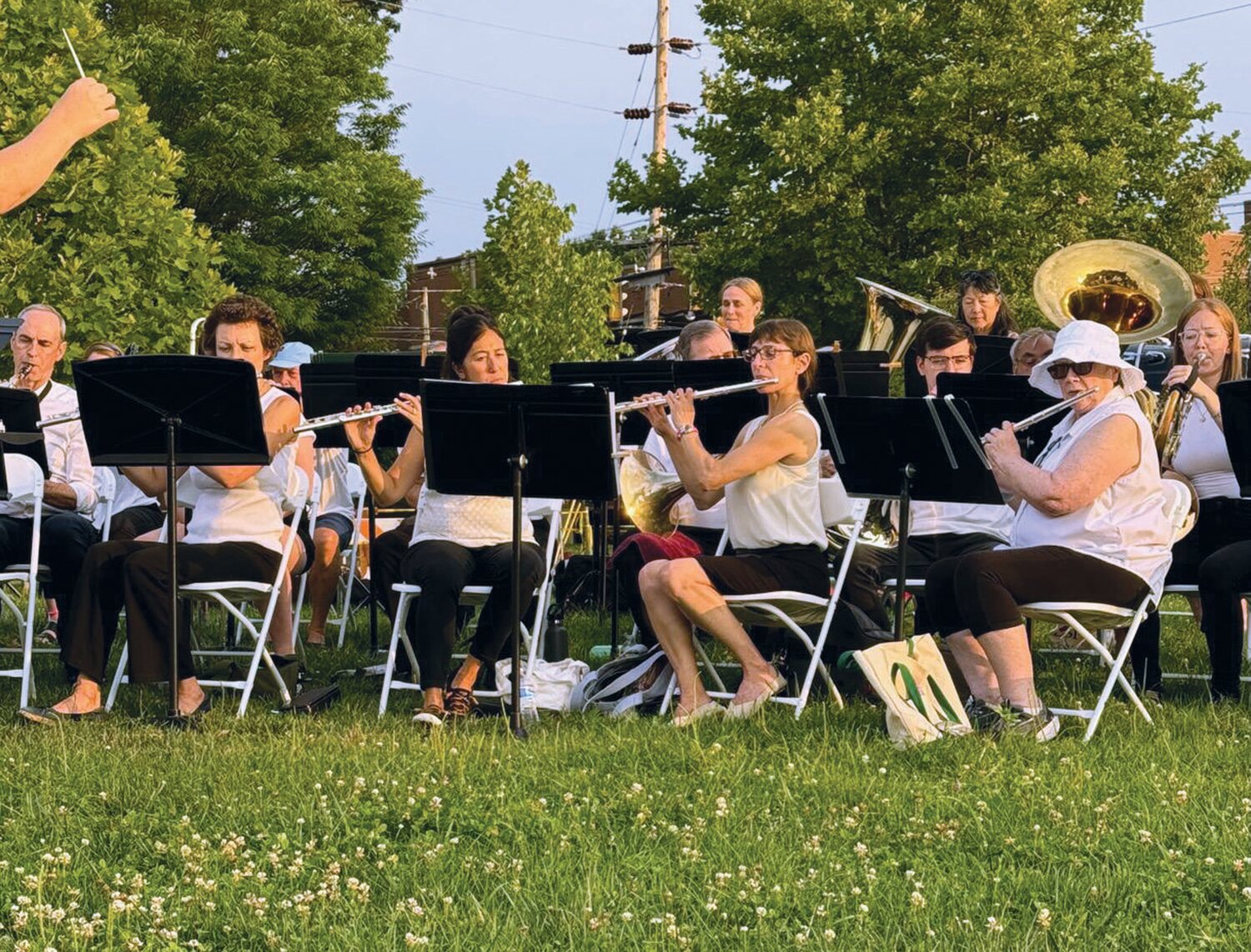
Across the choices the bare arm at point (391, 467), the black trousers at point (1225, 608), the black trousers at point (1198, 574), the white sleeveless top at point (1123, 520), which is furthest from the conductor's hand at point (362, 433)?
the black trousers at point (1225, 608)

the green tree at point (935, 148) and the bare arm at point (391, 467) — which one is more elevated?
the green tree at point (935, 148)

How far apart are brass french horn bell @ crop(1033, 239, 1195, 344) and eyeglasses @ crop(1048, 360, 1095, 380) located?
3305 mm

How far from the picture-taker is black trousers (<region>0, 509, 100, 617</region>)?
829 cm

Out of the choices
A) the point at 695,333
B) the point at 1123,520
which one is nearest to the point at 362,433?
the point at 695,333

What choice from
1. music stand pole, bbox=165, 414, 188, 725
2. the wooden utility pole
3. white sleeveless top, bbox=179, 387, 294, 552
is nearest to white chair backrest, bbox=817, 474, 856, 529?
white sleeveless top, bbox=179, 387, 294, 552

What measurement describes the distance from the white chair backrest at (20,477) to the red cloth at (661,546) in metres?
2.92

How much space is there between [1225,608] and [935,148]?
22.7 meters

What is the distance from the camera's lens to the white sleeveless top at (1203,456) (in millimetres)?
7961

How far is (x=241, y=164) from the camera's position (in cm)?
3356

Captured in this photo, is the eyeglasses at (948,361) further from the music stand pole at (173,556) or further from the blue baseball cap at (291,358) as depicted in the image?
the blue baseball cap at (291,358)

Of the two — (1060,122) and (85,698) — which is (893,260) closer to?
(1060,122)

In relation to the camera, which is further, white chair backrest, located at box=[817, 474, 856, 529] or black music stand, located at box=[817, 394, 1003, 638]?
white chair backrest, located at box=[817, 474, 856, 529]

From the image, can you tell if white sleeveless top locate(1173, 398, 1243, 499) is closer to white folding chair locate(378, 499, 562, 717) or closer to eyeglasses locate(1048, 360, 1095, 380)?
eyeglasses locate(1048, 360, 1095, 380)

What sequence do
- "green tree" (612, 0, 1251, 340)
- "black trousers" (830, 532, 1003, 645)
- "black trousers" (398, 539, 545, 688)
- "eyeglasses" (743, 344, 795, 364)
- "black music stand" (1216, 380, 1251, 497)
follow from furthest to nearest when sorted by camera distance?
"green tree" (612, 0, 1251, 340), "black trousers" (830, 532, 1003, 645), "eyeglasses" (743, 344, 795, 364), "black trousers" (398, 539, 545, 688), "black music stand" (1216, 380, 1251, 497)
